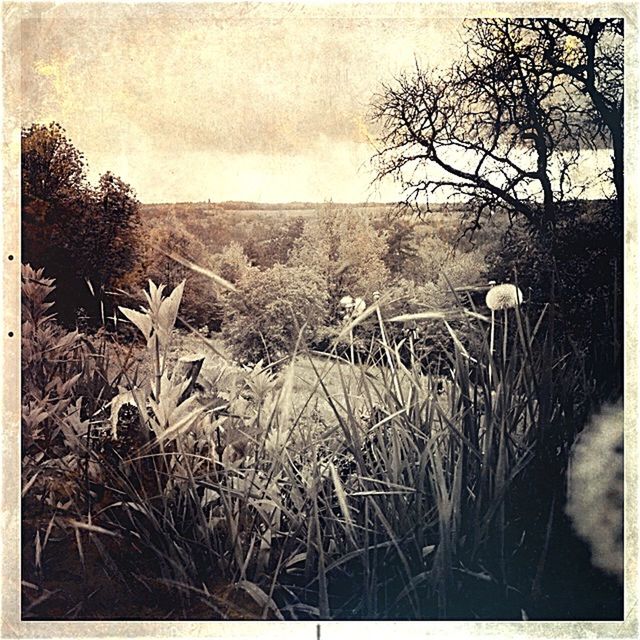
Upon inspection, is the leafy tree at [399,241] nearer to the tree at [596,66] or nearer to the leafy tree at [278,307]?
the leafy tree at [278,307]

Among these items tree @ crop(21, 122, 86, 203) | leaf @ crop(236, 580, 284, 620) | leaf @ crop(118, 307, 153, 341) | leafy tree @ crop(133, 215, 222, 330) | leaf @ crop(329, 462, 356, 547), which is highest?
tree @ crop(21, 122, 86, 203)

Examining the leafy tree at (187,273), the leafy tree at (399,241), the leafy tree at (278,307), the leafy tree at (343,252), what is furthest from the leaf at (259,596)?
the leafy tree at (399,241)

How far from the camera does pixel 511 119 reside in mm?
2238

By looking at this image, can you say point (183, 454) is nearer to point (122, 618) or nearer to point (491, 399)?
point (122, 618)

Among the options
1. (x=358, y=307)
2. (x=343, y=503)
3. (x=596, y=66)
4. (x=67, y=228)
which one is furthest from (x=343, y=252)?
(x=596, y=66)

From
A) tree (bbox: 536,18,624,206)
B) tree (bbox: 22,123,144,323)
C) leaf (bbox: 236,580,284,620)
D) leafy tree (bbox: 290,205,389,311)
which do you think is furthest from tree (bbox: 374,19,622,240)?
leaf (bbox: 236,580,284,620)

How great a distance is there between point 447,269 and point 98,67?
127cm

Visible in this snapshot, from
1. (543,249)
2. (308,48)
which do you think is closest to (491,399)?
(543,249)

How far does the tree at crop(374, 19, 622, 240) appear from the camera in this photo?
2.23 m

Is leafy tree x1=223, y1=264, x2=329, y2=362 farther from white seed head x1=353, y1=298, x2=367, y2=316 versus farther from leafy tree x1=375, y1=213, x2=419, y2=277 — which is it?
leafy tree x1=375, y1=213, x2=419, y2=277

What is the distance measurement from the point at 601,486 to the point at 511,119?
1.18 meters

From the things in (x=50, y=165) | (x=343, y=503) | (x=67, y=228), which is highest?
(x=50, y=165)

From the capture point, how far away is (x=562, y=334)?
2225mm

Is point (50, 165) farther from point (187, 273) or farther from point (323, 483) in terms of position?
point (323, 483)
